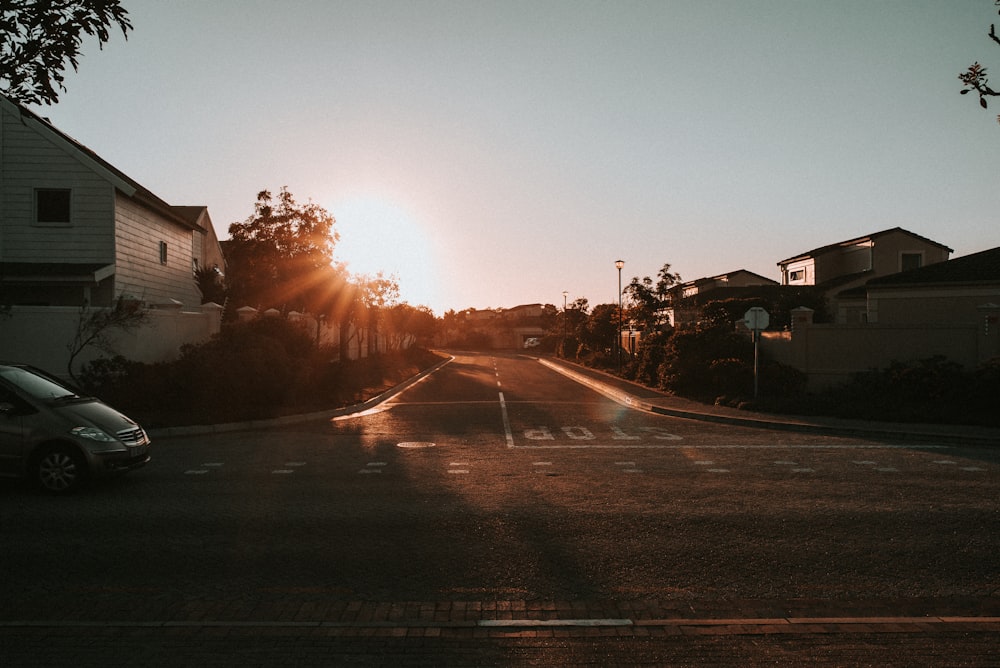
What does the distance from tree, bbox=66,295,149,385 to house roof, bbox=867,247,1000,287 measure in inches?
1103

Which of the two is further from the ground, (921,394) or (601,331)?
(601,331)

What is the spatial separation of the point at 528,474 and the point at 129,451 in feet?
18.1

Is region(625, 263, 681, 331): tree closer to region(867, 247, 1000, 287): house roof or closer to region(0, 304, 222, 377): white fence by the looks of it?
region(867, 247, 1000, 287): house roof

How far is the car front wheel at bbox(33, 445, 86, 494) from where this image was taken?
30.4 ft

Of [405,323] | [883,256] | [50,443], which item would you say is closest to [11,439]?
[50,443]

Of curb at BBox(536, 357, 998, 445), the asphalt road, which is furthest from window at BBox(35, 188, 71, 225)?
curb at BBox(536, 357, 998, 445)

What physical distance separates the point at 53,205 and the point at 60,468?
1638cm

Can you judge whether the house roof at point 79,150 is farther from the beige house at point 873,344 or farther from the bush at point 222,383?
the beige house at point 873,344

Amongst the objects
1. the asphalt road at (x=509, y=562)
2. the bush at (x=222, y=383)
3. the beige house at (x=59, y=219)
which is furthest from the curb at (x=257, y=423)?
the beige house at (x=59, y=219)

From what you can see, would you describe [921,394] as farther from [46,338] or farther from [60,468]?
[46,338]

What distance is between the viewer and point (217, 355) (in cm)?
1977

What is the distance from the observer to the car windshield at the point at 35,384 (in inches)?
377

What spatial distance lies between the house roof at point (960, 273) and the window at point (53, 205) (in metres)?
30.3

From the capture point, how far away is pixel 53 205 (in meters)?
22.4
